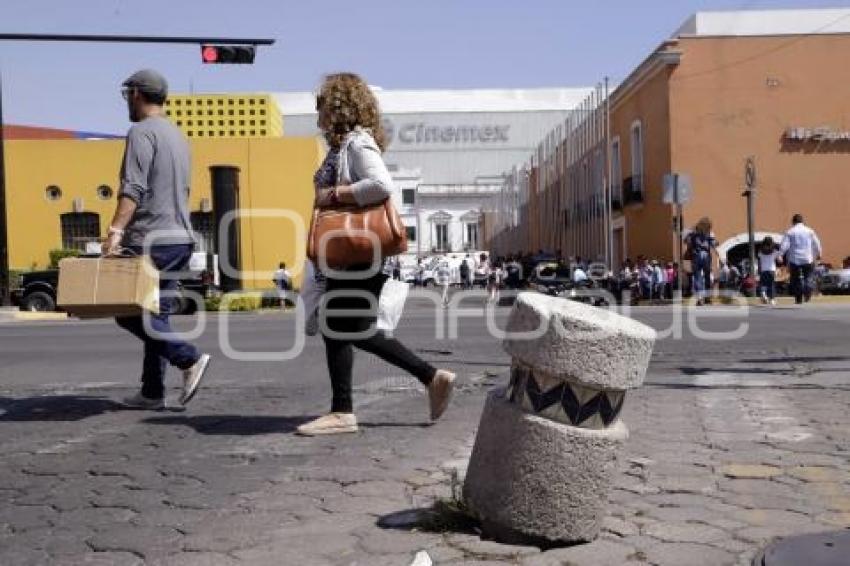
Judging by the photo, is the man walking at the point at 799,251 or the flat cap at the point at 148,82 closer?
the flat cap at the point at 148,82

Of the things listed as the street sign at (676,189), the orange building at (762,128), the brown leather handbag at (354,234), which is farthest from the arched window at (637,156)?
the brown leather handbag at (354,234)

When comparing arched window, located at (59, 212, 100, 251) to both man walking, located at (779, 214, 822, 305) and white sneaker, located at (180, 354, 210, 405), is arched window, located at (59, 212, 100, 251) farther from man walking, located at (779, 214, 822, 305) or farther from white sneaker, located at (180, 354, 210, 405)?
white sneaker, located at (180, 354, 210, 405)

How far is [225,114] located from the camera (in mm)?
46625

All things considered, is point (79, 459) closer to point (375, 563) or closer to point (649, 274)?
point (375, 563)

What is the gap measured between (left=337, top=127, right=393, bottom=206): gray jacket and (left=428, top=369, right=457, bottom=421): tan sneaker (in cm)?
92

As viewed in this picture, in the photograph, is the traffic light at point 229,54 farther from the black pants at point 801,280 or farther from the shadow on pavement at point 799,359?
the shadow on pavement at point 799,359

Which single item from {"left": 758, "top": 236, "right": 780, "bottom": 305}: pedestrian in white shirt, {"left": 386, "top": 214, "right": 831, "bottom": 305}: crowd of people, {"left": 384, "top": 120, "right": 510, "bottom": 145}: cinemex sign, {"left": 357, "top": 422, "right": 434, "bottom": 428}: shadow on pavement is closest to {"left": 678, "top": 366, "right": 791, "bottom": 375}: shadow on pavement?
{"left": 357, "top": 422, "right": 434, "bottom": 428}: shadow on pavement

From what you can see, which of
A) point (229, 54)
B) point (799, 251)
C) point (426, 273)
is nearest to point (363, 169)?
point (799, 251)

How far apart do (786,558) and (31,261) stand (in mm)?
35595

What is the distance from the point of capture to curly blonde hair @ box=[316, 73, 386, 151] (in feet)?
16.0

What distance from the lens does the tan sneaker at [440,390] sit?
4895 millimetres

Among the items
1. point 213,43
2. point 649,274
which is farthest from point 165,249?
point 649,274

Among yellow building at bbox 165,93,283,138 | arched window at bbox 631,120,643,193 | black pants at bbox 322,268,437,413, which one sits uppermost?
yellow building at bbox 165,93,283,138

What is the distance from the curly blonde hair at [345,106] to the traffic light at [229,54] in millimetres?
13041
